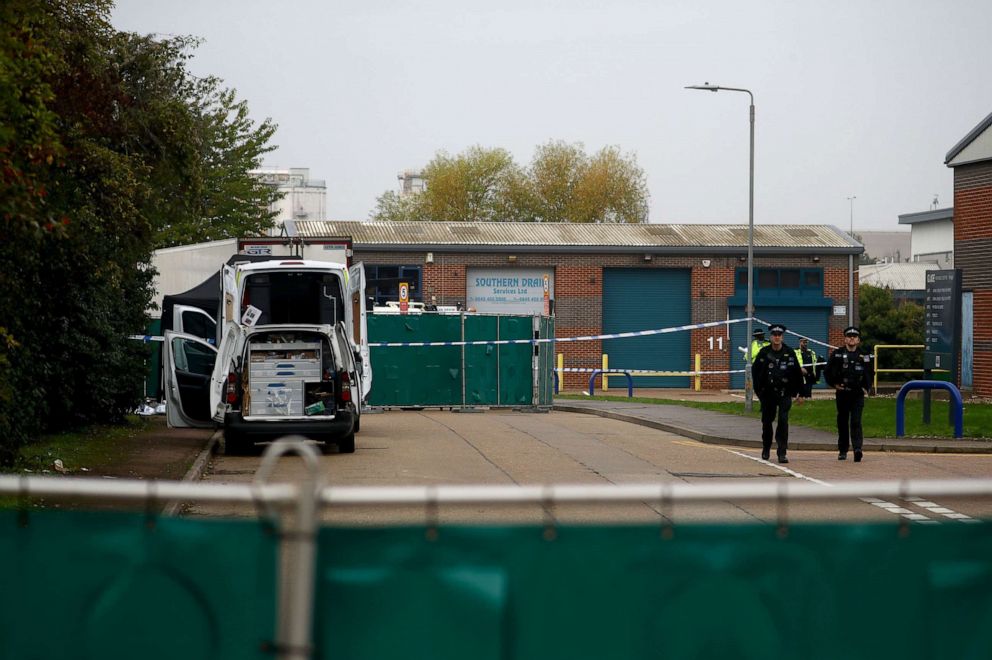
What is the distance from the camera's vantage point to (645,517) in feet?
37.6

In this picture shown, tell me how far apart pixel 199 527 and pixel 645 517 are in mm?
7894

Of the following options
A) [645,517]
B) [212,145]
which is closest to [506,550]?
[645,517]

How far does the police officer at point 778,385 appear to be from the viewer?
1838 centimetres

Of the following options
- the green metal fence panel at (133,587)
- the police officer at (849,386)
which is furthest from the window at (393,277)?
the green metal fence panel at (133,587)

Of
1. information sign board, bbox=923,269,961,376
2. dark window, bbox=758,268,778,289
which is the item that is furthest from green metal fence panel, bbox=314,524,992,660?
dark window, bbox=758,268,778,289

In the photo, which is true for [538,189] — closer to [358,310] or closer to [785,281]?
[785,281]

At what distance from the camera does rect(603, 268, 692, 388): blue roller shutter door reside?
5312cm

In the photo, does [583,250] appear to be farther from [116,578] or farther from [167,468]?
[116,578]

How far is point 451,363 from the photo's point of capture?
100 feet

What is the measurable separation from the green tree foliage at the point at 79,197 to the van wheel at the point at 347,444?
385 cm

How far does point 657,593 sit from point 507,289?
49.9 meters

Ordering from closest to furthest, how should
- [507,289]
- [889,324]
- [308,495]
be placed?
[308,495] → [507,289] → [889,324]

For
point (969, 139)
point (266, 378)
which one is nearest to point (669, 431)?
point (266, 378)

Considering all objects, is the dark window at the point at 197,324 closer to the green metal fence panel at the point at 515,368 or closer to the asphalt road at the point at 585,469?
the asphalt road at the point at 585,469
